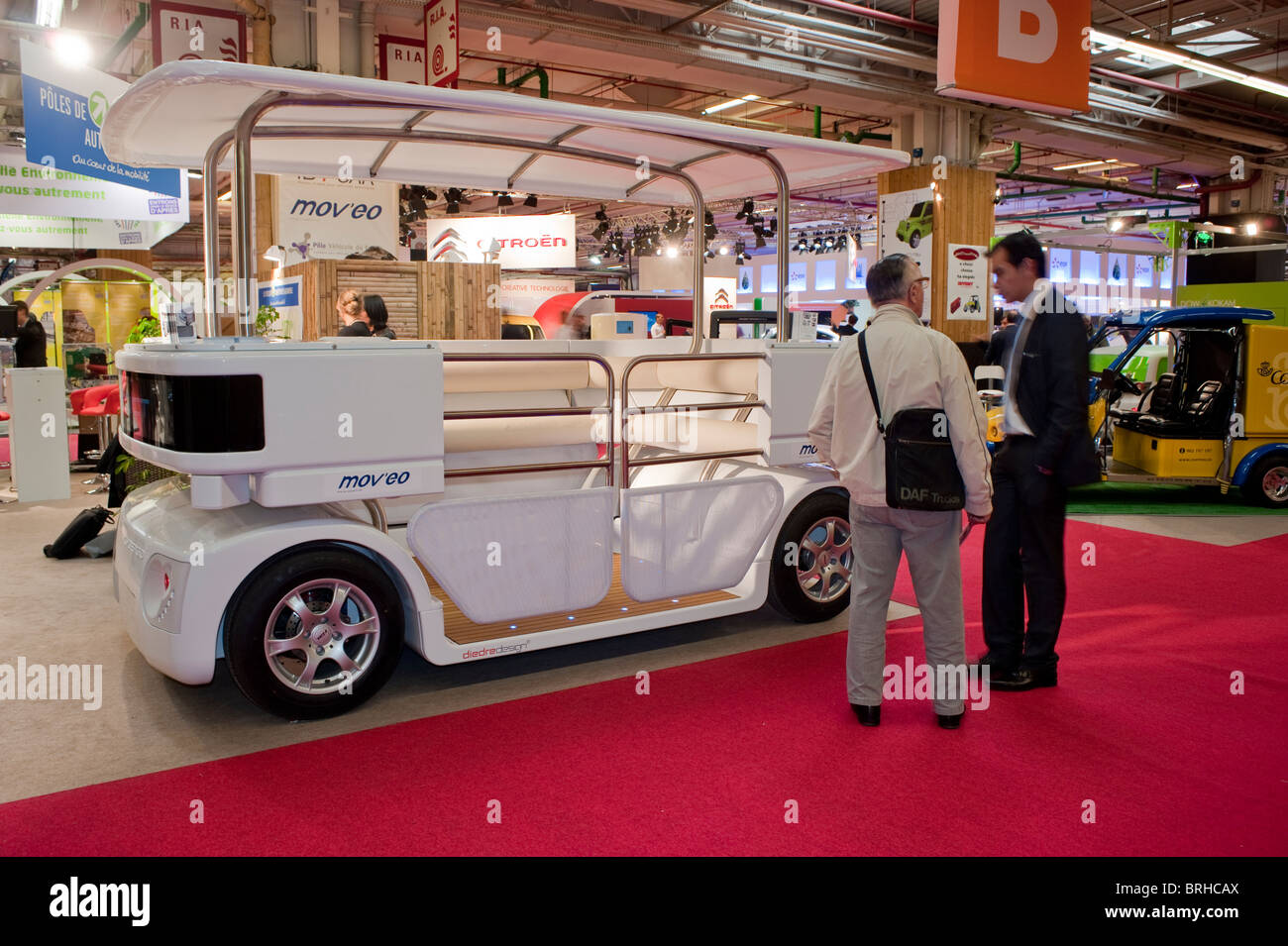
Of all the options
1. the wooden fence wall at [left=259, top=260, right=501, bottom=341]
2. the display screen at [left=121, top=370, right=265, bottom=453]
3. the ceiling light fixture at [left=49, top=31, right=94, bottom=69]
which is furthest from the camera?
the ceiling light fixture at [left=49, top=31, right=94, bottom=69]

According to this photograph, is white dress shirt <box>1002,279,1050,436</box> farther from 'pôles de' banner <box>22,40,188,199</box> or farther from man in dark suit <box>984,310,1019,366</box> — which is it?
'pôles de' banner <box>22,40,188,199</box>

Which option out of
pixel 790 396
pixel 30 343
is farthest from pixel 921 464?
pixel 30 343

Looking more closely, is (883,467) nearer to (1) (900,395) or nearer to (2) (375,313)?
(1) (900,395)

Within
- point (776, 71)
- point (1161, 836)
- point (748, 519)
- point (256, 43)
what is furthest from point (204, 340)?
point (776, 71)

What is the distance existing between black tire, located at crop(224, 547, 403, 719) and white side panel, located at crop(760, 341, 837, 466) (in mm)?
1838

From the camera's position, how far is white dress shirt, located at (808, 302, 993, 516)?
344cm

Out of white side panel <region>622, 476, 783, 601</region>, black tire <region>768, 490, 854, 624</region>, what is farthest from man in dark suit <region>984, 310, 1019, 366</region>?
white side panel <region>622, 476, 783, 601</region>

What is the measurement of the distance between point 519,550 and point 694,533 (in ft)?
2.72

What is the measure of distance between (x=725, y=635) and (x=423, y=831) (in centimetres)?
218

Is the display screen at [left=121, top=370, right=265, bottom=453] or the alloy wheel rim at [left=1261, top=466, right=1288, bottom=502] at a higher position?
the display screen at [left=121, top=370, right=265, bottom=453]

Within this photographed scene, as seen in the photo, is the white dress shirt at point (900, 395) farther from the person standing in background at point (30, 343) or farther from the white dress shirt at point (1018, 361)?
the person standing in background at point (30, 343)

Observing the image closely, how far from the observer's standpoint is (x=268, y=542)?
3420 millimetres

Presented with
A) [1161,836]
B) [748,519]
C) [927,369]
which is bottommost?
[1161,836]

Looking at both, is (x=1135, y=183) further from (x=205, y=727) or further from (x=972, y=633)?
(x=205, y=727)
